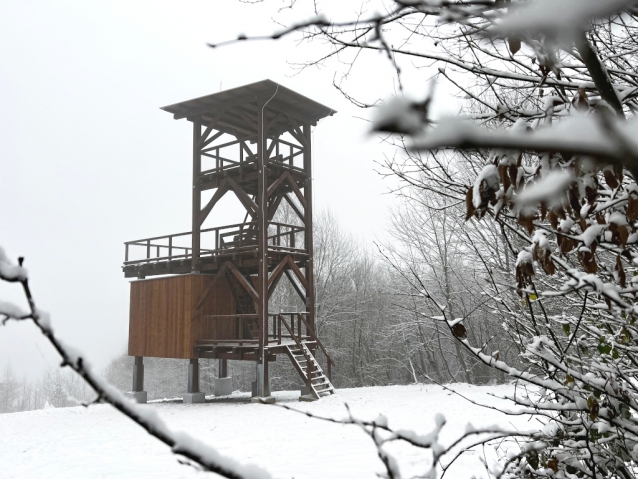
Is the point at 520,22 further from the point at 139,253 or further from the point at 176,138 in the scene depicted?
the point at 176,138

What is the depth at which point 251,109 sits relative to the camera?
48.9 ft

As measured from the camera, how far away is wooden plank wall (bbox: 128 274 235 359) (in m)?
14.5

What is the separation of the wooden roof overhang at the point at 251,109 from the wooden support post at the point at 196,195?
0.49m

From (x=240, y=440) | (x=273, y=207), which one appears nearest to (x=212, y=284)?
(x=273, y=207)

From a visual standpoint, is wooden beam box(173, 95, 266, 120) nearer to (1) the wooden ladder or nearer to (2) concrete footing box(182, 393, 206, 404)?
(1) the wooden ladder

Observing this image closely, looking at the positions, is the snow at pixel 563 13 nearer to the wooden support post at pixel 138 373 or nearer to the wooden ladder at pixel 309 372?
the wooden ladder at pixel 309 372

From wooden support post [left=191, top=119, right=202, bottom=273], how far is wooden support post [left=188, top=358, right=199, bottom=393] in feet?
8.95

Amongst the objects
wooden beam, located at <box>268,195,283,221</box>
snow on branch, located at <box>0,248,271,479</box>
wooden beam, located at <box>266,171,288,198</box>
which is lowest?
snow on branch, located at <box>0,248,271,479</box>

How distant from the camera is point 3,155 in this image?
62688 mm

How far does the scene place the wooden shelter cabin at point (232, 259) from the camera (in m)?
13.9

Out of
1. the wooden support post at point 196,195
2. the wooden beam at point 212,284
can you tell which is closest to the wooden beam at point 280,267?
the wooden beam at point 212,284

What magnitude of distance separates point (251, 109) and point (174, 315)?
6520 millimetres

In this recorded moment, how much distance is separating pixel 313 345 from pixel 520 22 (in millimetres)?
14824

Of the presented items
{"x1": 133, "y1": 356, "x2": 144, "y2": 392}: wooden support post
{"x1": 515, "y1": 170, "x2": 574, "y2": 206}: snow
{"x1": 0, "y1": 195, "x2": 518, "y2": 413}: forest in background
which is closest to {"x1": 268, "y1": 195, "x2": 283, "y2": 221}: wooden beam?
{"x1": 133, "y1": 356, "x2": 144, "y2": 392}: wooden support post
